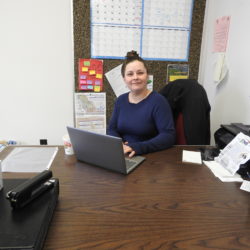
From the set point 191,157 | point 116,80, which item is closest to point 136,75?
point 191,157

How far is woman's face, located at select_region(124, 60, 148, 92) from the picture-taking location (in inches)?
62.7

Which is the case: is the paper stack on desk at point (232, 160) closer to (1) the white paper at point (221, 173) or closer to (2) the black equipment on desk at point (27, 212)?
(1) the white paper at point (221, 173)

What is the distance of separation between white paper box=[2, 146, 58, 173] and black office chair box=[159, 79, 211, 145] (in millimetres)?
971

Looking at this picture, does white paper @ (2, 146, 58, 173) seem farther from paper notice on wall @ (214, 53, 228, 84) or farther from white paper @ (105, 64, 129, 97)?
paper notice on wall @ (214, 53, 228, 84)

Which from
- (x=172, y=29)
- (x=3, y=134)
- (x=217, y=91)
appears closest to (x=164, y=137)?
(x=217, y=91)

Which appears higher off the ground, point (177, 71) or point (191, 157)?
point (177, 71)

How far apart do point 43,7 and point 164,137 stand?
1729mm

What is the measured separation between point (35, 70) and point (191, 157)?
5.85 ft

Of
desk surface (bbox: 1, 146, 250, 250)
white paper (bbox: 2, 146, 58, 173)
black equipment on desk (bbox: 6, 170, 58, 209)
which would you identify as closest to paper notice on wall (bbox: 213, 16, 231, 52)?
desk surface (bbox: 1, 146, 250, 250)

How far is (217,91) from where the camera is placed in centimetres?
213

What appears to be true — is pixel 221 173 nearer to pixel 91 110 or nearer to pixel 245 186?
pixel 245 186

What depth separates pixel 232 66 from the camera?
1.85 m

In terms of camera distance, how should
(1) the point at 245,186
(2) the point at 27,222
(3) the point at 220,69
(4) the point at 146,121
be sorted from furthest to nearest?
(3) the point at 220,69
(4) the point at 146,121
(1) the point at 245,186
(2) the point at 27,222

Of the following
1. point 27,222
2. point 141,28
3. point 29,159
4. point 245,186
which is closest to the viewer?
point 27,222
